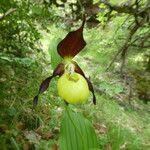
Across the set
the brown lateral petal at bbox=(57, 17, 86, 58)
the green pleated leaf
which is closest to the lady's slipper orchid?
the brown lateral petal at bbox=(57, 17, 86, 58)

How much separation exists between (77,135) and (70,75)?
310 mm

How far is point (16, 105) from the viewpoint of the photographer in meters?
2.16

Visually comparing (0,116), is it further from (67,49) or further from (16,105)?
(67,49)

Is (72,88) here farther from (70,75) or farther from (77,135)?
(77,135)

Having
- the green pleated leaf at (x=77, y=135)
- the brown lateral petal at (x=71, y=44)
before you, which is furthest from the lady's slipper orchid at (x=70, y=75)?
the green pleated leaf at (x=77, y=135)

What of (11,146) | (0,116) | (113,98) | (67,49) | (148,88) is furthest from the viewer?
(148,88)

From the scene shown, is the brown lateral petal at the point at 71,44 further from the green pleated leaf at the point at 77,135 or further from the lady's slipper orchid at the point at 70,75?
the green pleated leaf at the point at 77,135

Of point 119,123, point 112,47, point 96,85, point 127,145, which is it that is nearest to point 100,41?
point 112,47

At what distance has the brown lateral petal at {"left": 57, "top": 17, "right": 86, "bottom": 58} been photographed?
1.40m

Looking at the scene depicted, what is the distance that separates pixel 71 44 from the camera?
4.73 ft

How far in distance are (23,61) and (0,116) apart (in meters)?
0.42

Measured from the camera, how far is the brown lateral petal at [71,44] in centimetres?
140

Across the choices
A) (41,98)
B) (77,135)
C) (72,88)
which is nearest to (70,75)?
(72,88)

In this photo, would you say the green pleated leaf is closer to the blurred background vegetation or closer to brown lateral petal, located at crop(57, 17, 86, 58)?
the blurred background vegetation
